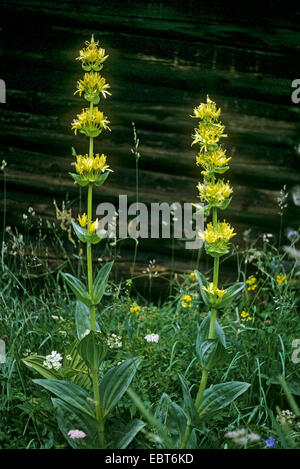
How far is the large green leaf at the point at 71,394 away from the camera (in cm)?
211

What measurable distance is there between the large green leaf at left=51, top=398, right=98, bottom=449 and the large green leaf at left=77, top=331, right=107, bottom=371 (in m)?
0.25

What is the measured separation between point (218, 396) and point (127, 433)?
1.37 feet

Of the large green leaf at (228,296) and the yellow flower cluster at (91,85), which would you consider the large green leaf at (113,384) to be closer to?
the large green leaf at (228,296)

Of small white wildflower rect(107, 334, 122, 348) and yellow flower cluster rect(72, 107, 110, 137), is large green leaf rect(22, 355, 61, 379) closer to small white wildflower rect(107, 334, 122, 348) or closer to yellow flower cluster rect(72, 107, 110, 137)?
small white wildflower rect(107, 334, 122, 348)

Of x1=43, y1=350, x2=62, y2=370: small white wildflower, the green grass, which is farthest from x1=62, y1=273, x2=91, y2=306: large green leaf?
the green grass

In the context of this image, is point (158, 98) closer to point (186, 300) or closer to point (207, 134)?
point (186, 300)

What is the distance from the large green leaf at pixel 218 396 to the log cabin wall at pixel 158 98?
1824 millimetres

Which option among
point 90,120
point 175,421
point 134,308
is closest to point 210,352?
point 175,421

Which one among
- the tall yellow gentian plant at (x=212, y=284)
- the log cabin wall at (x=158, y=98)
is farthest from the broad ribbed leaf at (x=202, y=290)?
the log cabin wall at (x=158, y=98)

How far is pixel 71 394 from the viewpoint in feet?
6.98

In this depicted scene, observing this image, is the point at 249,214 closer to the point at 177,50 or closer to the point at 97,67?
the point at 177,50

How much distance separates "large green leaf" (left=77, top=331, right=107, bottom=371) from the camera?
2011 mm

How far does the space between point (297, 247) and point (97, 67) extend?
2405 millimetres
